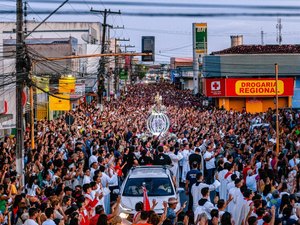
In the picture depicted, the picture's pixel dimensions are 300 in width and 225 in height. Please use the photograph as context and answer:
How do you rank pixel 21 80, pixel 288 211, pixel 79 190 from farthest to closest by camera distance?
pixel 21 80 < pixel 79 190 < pixel 288 211

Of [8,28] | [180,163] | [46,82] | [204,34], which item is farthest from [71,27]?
[180,163]

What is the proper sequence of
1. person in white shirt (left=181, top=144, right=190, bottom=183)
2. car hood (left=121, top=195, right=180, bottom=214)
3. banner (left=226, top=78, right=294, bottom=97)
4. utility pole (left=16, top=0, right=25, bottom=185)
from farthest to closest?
banner (left=226, top=78, right=294, bottom=97), person in white shirt (left=181, top=144, right=190, bottom=183), utility pole (left=16, top=0, right=25, bottom=185), car hood (left=121, top=195, right=180, bottom=214)

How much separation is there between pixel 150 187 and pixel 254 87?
44.5 m

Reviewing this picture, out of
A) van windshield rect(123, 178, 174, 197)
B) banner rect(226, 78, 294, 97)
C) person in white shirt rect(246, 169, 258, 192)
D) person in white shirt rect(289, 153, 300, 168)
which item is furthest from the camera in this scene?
banner rect(226, 78, 294, 97)

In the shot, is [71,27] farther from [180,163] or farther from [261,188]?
[261,188]

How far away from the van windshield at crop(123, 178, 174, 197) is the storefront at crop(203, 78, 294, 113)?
4369 cm

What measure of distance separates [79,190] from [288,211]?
4.37m

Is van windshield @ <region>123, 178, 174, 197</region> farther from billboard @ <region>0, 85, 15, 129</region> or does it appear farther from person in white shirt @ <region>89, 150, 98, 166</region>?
billboard @ <region>0, 85, 15, 129</region>

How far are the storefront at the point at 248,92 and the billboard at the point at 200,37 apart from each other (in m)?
32.6

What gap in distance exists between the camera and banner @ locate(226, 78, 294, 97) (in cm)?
5975

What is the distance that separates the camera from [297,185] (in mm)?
18594

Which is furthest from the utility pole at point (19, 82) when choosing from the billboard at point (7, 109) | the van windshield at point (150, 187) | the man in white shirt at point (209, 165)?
the man in white shirt at point (209, 165)

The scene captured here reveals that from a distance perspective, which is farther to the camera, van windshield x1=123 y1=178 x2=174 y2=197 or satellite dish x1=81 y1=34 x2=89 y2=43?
satellite dish x1=81 y1=34 x2=89 y2=43

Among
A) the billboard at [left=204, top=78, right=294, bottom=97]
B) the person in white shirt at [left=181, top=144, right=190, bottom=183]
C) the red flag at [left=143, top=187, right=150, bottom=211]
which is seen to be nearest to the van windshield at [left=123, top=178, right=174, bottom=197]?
the red flag at [left=143, top=187, right=150, bottom=211]
